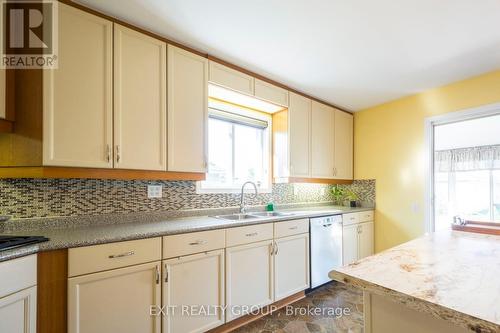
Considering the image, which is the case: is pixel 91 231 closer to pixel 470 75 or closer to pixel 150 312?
pixel 150 312

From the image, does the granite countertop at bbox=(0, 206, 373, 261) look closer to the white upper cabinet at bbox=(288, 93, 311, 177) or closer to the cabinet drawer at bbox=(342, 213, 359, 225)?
the white upper cabinet at bbox=(288, 93, 311, 177)

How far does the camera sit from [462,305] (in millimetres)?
665

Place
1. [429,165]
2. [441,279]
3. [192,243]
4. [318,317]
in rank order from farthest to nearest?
1. [429,165]
2. [318,317]
3. [192,243]
4. [441,279]

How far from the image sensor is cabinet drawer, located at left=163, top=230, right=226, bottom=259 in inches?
62.9

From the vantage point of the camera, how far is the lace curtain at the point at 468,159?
8.54 feet

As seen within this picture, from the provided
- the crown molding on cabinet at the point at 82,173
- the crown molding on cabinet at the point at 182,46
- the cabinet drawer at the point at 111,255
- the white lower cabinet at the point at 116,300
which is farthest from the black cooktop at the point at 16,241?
the crown molding on cabinet at the point at 182,46

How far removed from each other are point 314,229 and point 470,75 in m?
2.40

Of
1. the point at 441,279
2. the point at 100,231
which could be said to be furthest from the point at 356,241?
the point at 100,231

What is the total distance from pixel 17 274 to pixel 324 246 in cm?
258

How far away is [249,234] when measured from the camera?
205cm

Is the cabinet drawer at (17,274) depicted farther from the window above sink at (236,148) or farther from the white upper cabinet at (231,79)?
the white upper cabinet at (231,79)

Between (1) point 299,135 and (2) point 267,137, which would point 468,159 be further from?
(2) point 267,137

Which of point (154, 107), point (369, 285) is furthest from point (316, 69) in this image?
point (369, 285)

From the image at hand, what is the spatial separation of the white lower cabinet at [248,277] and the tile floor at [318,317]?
16 centimetres
